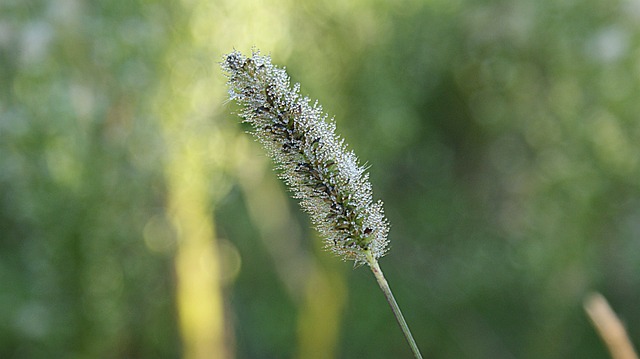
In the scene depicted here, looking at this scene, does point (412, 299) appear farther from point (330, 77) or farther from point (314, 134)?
point (314, 134)

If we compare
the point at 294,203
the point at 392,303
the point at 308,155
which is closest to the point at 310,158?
the point at 308,155

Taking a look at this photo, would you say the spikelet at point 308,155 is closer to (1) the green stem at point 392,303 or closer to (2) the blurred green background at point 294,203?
(1) the green stem at point 392,303

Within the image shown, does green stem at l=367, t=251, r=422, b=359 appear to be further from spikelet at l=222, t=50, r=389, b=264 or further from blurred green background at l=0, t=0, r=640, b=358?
blurred green background at l=0, t=0, r=640, b=358

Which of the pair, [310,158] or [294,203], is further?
[294,203]

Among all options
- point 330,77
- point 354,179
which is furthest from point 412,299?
point 354,179

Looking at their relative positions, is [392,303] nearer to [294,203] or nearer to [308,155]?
[308,155]

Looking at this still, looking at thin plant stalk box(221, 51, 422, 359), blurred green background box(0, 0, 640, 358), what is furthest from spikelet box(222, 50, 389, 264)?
blurred green background box(0, 0, 640, 358)
